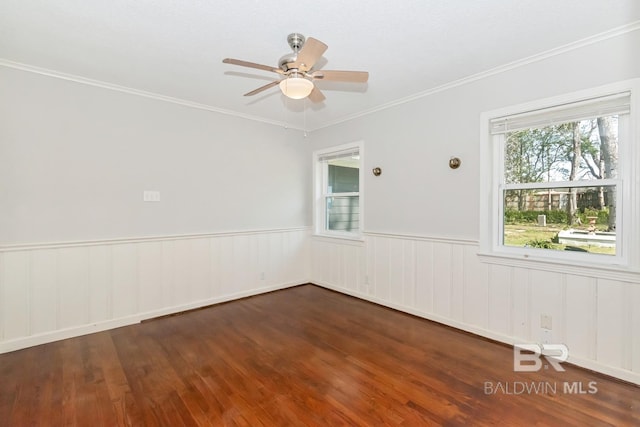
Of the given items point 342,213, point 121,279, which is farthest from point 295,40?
point 121,279

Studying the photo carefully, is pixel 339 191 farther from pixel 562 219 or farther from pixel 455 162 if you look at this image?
pixel 562 219

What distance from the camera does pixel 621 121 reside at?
7.09 ft

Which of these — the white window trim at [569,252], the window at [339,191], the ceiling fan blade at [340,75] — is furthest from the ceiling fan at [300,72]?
the window at [339,191]

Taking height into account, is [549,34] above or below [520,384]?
above

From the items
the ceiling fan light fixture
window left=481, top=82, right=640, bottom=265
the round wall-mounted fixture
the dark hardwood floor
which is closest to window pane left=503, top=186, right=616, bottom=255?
window left=481, top=82, right=640, bottom=265

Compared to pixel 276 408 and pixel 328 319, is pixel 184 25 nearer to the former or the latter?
pixel 276 408

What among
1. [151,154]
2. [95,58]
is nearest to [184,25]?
[95,58]

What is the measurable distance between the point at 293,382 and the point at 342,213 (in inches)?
108

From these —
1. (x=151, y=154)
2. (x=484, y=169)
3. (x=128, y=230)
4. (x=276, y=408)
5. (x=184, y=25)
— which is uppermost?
(x=184, y=25)

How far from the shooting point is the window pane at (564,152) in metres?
2.24

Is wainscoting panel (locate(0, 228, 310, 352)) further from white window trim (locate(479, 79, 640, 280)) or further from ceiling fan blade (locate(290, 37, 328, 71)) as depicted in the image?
ceiling fan blade (locate(290, 37, 328, 71))

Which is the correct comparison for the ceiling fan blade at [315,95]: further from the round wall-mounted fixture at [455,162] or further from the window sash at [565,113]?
the window sash at [565,113]

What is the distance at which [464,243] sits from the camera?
2.95 m

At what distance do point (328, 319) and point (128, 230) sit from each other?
2356 mm
